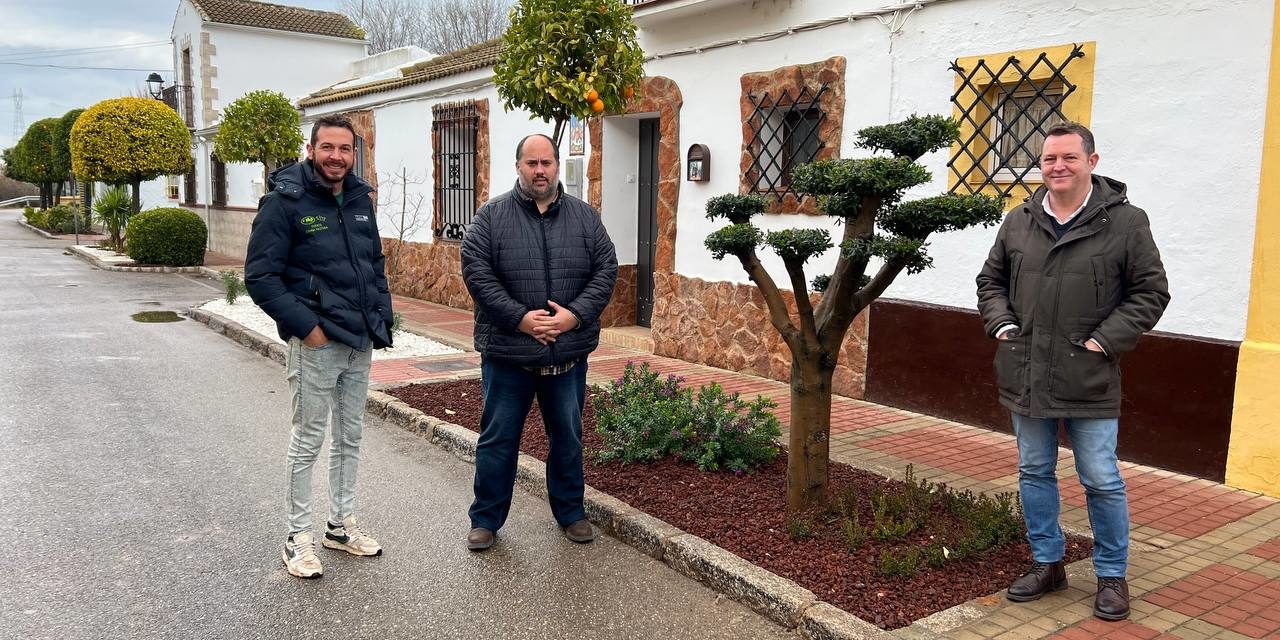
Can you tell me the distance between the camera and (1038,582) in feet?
11.9

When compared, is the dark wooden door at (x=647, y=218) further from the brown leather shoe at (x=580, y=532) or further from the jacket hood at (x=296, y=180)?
the jacket hood at (x=296, y=180)

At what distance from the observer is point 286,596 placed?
377 centimetres

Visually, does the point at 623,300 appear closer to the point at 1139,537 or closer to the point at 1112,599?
the point at 1139,537

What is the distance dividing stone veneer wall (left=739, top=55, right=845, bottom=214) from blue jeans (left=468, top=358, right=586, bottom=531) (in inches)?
142

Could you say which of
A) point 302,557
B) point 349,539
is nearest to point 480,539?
point 349,539

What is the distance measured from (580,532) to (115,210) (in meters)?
22.6

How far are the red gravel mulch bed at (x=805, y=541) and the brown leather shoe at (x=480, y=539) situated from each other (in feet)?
2.51

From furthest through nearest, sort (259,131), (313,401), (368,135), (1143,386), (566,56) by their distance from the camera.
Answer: (368,135)
(259,131)
(566,56)
(1143,386)
(313,401)

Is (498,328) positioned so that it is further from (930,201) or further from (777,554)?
(930,201)

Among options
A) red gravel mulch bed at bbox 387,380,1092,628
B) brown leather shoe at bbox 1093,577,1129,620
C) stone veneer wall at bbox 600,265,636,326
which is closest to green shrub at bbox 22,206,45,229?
stone veneer wall at bbox 600,265,636,326

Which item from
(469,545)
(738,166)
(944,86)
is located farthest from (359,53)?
(469,545)

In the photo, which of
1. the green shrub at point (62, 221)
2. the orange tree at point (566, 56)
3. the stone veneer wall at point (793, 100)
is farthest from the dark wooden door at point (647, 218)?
the green shrub at point (62, 221)

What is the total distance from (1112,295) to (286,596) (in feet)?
11.3

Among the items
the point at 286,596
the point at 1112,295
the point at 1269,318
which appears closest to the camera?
the point at 1112,295
